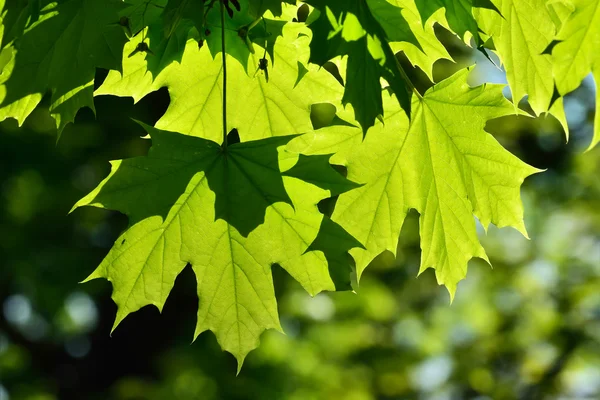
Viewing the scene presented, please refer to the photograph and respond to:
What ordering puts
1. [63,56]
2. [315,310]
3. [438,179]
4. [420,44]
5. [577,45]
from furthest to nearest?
[315,310]
[438,179]
[420,44]
[63,56]
[577,45]

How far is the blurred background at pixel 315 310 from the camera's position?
849 centimetres

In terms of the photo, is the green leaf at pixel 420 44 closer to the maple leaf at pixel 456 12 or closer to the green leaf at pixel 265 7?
the maple leaf at pixel 456 12

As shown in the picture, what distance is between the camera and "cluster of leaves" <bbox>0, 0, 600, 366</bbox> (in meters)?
1.44

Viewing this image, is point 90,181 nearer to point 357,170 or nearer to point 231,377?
point 231,377

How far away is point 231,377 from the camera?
841 cm

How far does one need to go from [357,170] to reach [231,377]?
7.03 m

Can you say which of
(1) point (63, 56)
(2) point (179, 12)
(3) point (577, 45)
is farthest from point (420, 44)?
(1) point (63, 56)

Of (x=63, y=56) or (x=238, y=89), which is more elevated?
(x=63, y=56)

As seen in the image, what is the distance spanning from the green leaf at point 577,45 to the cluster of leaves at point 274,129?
1.4 inches

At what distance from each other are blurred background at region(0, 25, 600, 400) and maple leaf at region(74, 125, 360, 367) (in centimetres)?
665

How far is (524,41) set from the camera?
5.15 ft

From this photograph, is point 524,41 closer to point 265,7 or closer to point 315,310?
point 265,7

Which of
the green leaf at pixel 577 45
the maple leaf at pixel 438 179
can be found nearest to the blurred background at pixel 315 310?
the maple leaf at pixel 438 179

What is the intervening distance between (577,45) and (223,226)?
0.90m
